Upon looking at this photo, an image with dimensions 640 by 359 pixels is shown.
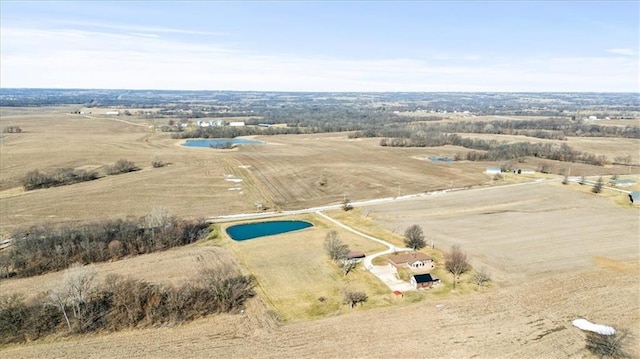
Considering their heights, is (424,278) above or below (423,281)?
above

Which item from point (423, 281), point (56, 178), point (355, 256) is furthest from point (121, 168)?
point (423, 281)

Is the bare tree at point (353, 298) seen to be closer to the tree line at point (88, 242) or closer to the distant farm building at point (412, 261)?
the distant farm building at point (412, 261)

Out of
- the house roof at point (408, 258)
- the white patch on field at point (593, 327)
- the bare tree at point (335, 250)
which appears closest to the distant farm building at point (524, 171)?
the house roof at point (408, 258)

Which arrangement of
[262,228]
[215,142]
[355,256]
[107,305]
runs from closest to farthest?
[107,305] → [355,256] → [262,228] → [215,142]

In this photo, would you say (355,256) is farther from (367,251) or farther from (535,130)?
(535,130)

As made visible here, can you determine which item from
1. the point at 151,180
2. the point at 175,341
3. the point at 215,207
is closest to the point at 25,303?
the point at 175,341
